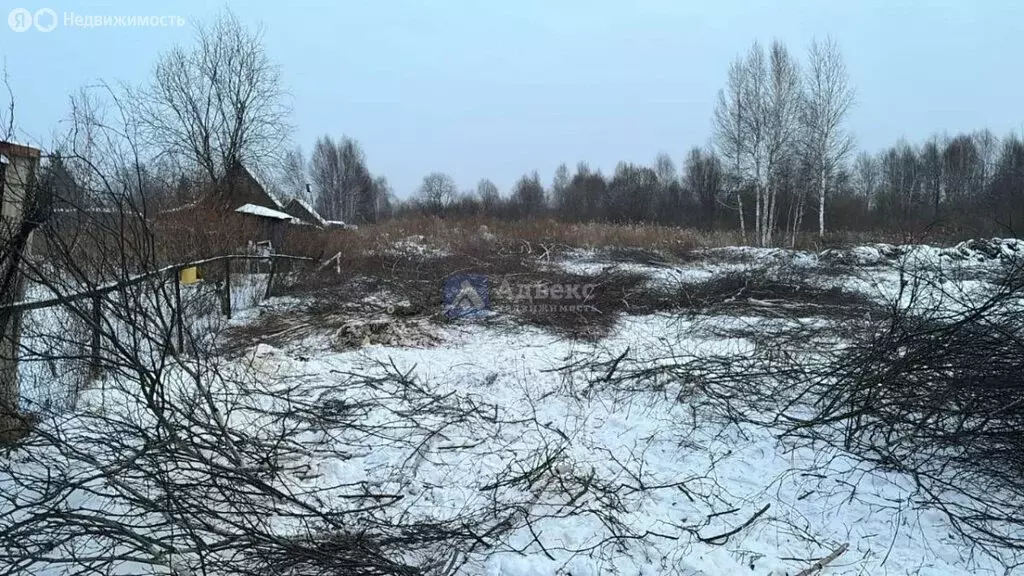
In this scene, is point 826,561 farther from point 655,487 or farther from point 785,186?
point 785,186

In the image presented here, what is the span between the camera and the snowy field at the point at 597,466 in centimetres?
252

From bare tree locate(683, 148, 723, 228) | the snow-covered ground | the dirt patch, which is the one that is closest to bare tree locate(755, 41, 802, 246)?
the dirt patch

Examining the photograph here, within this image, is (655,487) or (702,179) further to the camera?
(702,179)

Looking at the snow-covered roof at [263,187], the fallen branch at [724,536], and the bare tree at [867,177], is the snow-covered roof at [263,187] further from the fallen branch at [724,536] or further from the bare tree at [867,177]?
the bare tree at [867,177]

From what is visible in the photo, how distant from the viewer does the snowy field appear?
2.52m

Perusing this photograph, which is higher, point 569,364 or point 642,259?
point 642,259

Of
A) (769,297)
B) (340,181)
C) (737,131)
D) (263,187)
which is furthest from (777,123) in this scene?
(340,181)

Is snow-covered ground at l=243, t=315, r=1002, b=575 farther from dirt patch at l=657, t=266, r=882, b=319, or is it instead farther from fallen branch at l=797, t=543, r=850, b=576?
dirt patch at l=657, t=266, r=882, b=319

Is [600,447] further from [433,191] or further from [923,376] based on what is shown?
[433,191]

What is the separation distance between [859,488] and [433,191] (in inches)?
2297

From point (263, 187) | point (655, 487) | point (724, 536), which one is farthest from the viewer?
point (263, 187)

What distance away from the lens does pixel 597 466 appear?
11.3ft

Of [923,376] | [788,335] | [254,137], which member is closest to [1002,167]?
[788,335]

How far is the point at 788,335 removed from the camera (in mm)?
6445
